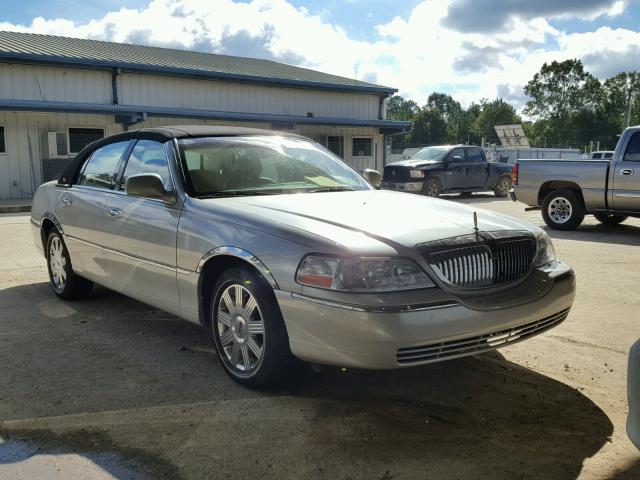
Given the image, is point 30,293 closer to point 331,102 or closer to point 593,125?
point 331,102

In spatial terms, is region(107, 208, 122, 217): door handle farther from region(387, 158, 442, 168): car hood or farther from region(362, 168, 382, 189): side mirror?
region(387, 158, 442, 168): car hood

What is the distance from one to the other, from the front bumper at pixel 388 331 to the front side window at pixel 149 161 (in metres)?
1.62

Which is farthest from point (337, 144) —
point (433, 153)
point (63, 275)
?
point (63, 275)

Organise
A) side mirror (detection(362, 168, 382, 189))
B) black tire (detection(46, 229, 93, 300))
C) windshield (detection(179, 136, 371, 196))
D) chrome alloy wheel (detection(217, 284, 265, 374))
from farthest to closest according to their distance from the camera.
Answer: black tire (detection(46, 229, 93, 300)) < side mirror (detection(362, 168, 382, 189)) < windshield (detection(179, 136, 371, 196)) < chrome alloy wheel (detection(217, 284, 265, 374))

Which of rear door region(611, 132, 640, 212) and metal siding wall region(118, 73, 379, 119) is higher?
metal siding wall region(118, 73, 379, 119)

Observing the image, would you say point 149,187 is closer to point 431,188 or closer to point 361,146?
point 431,188

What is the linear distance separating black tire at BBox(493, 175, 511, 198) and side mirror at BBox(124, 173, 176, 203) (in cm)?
1792

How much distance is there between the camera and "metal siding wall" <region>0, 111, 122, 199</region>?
63.4 feet

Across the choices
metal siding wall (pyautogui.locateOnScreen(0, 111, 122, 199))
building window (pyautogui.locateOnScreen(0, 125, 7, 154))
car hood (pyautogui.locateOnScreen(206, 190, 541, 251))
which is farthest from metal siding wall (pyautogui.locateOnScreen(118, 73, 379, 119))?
car hood (pyautogui.locateOnScreen(206, 190, 541, 251))

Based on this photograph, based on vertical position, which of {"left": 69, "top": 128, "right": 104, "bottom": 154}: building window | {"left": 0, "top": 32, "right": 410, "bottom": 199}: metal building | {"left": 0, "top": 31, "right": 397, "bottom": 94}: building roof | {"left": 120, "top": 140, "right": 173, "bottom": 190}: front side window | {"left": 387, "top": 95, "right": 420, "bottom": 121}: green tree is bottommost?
{"left": 120, "top": 140, "right": 173, "bottom": 190}: front side window

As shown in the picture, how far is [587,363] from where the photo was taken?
427 centimetres

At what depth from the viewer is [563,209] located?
455 inches

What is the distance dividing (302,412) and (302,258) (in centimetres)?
86

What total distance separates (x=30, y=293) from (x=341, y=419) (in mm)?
4285
